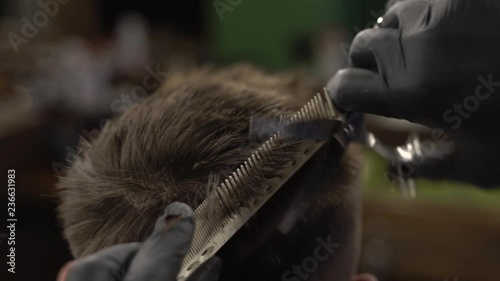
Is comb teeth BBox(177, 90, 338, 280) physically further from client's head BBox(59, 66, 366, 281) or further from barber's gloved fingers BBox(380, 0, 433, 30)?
barber's gloved fingers BBox(380, 0, 433, 30)

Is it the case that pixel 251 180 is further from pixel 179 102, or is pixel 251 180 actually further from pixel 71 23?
pixel 71 23

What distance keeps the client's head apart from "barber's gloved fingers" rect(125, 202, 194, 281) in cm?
17

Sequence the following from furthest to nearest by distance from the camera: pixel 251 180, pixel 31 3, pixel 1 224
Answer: pixel 31 3, pixel 1 224, pixel 251 180

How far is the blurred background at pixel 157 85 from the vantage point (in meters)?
2.91

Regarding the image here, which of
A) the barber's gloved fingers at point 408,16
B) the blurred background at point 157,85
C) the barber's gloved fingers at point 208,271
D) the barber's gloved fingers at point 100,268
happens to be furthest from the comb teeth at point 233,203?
the blurred background at point 157,85

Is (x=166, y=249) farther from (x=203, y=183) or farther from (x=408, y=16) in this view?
(x=408, y=16)

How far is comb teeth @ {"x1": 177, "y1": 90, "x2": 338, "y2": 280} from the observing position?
1.08 metres

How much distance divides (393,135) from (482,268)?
1.11m

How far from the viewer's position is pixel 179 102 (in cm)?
126

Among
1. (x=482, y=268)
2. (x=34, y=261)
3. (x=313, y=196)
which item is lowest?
(x=482, y=268)

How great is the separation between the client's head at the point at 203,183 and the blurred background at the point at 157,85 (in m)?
0.24

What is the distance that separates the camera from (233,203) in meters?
1.12

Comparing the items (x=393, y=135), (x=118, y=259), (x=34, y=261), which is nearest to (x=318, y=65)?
(x=393, y=135)

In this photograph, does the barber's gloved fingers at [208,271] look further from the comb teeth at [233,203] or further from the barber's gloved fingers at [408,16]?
the barber's gloved fingers at [408,16]
